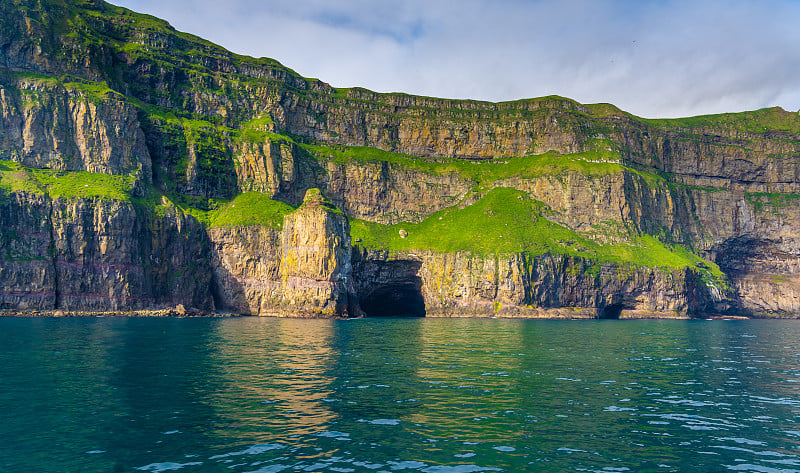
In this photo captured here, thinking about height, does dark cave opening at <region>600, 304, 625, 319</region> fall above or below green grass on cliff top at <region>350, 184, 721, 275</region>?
below

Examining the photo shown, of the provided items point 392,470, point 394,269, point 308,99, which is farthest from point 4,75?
point 392,470

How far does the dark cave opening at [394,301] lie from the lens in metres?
164

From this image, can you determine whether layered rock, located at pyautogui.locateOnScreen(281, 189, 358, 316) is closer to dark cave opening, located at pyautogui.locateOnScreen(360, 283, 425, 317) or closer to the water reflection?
dark cave opening, located at pyautogui.locateOnScreen(360, 283, 425, 317)

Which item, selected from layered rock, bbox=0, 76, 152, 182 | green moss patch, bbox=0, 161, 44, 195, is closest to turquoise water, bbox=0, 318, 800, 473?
green moss patch, bbox=0, 161, 44, 195

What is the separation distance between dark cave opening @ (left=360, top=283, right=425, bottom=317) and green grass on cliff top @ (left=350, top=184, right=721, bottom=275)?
1327cm

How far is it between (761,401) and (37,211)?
128 meters

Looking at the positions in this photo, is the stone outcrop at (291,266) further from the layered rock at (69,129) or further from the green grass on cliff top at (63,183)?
the layered rock at (69,129)

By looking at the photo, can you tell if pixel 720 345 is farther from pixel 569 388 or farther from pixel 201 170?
pixel 201 170

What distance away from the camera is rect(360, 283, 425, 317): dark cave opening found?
163500mm

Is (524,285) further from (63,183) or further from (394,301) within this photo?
(63,183)

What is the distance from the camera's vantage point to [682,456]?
63.9 feet

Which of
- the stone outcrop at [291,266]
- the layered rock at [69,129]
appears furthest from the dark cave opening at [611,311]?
the layered rock at [69,129]

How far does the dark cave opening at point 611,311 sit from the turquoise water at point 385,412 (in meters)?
112

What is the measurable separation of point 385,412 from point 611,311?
152 m
